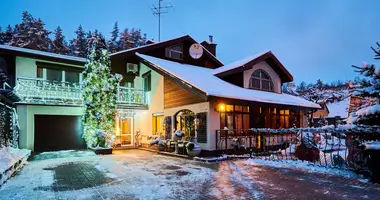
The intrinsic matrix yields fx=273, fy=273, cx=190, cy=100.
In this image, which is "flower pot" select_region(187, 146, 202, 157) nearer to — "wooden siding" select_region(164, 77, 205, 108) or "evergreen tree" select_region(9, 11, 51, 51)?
"wooden siding" select_region(164, 77, 205, 108)

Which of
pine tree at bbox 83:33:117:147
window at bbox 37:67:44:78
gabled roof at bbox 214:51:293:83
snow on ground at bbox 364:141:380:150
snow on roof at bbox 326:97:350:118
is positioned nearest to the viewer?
snow on ground at bbox 364:141:380:150

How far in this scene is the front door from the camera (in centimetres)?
1716

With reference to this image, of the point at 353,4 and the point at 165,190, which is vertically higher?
the point at 353,4

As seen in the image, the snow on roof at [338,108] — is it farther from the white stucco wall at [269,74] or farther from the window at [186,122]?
the window at [186,122]

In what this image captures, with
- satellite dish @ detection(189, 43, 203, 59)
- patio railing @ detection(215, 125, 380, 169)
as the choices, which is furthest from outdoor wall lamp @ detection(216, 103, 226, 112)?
satellite dish @ detection(189, 43, 203, 59)

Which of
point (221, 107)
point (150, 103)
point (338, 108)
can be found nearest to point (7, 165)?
point (221, 107)

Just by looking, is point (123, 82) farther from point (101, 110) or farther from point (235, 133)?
point (235, 133)

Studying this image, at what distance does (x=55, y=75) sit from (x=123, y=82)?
4.08 meters

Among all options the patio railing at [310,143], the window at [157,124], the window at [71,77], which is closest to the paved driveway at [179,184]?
the patio railing at [310,143]

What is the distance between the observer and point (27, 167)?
9.62m

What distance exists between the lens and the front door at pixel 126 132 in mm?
17156

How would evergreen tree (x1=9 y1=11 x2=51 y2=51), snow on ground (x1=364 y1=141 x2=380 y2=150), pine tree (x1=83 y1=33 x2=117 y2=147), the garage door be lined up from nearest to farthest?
1. snow on ground (x1=364 y1=141 x2=380 y2=150)
2. pine tree (x1=83 y1=33 x2=117 y2=147)
3. the garage door
4. evergreen tree (x1=9 y1=11 x2=51 y2=51)

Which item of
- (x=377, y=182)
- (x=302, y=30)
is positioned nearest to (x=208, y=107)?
(x=377, y=182)

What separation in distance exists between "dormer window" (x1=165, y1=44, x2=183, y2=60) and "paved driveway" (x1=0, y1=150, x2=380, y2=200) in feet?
33.6
